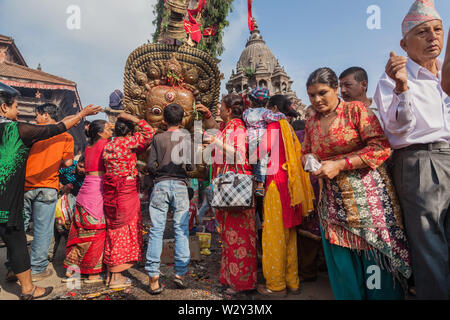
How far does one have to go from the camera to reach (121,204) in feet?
9.47

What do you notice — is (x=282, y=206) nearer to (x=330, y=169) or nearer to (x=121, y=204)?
(x=330, y=169)

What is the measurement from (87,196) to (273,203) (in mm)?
2228

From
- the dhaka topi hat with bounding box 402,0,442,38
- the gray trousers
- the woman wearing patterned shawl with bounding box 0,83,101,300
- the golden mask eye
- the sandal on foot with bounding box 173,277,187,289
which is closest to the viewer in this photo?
the gray trousers

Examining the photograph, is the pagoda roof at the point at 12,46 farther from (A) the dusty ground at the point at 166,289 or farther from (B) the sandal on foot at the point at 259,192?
(B) the sandal on foot at the point at 259,192

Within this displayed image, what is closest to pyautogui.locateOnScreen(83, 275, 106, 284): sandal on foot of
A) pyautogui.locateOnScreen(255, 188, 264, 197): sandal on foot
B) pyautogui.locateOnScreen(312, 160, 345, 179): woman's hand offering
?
pyautogui.locateOnScreen(255, 188, 264, 197): sandal on foot

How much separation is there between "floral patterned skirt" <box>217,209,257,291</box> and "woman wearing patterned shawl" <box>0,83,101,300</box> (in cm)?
193

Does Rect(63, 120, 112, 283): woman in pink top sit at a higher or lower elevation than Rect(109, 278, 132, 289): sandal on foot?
higher

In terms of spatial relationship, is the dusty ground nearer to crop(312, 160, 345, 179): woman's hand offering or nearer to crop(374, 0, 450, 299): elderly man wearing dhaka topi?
crop(374, 0, 450, 299): elderly man wearing dhaka topi

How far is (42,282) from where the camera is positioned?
2.97 meters

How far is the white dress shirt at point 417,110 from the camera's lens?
1692mm

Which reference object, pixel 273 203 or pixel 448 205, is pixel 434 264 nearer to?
pixel 448 205

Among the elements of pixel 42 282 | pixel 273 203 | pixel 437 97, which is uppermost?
pixel 437 97

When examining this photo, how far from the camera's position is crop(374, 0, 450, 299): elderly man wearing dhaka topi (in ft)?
5.39

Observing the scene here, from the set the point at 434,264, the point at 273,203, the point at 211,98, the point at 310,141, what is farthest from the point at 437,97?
the point at 211,98
